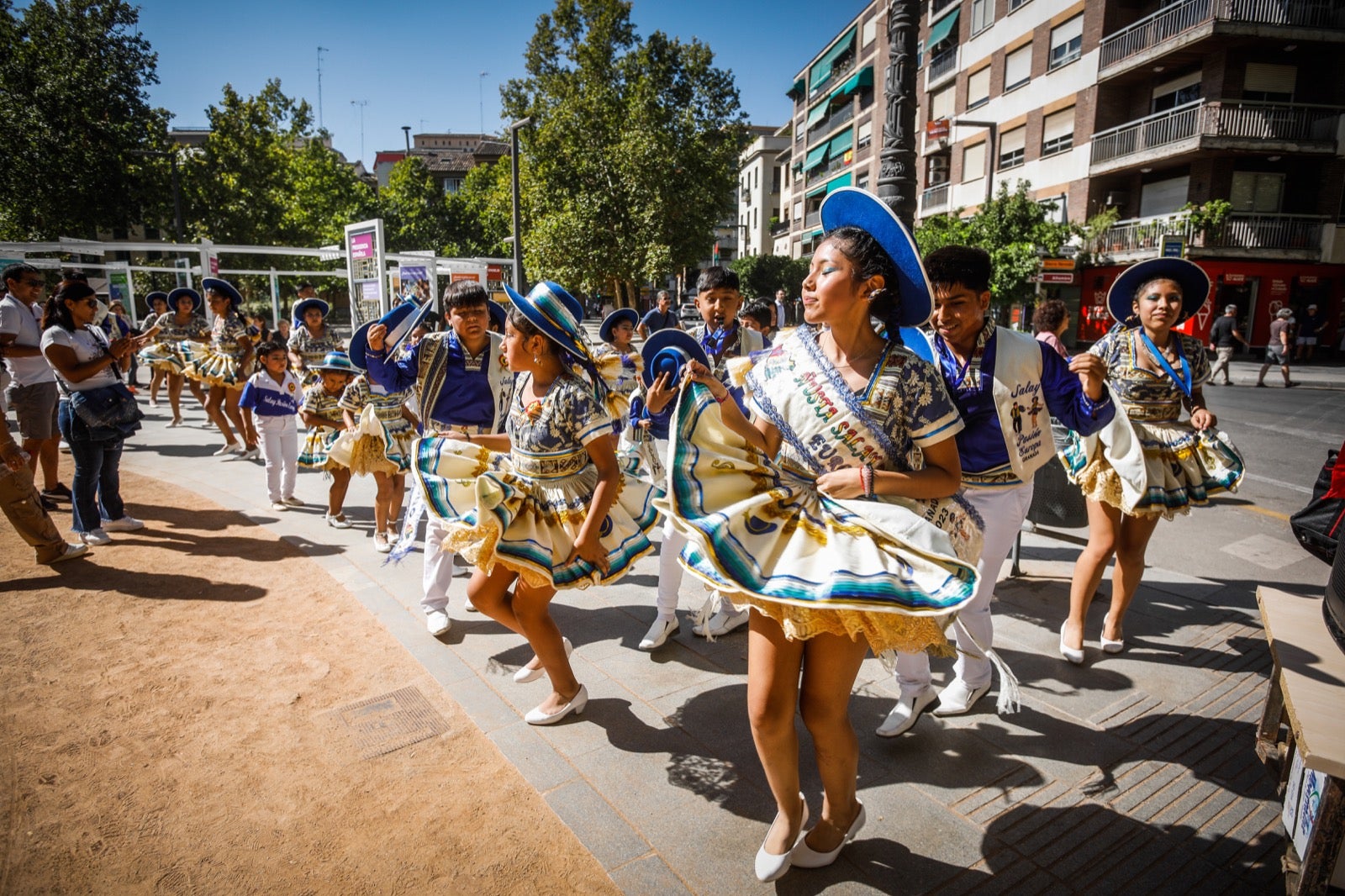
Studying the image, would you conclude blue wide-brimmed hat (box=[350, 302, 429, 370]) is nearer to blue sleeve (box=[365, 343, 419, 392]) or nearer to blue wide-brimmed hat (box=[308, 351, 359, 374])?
blue sleeve (box=[365, 343, 419, 392])

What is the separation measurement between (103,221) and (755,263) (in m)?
34.5

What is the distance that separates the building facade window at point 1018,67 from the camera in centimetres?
2855

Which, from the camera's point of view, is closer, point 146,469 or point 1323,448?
point 146,469

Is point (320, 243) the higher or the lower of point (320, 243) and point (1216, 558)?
the higher

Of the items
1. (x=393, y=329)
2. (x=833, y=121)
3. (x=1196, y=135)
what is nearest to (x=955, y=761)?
(x=393, y=329)

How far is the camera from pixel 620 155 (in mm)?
24609

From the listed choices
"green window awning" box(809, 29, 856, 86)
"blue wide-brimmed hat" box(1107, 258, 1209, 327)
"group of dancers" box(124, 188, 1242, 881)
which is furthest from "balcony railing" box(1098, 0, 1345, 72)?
"group of dancers" box(124, 188, 1242, 881)

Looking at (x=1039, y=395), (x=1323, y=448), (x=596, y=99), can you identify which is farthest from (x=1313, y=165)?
(x=1039, y=395)

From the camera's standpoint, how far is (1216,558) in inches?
224

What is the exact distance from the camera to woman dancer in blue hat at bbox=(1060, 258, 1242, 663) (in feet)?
12.8

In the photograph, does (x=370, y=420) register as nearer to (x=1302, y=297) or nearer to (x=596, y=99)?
(x=596, y=99)

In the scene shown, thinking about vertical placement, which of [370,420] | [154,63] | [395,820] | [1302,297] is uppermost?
[154,63]

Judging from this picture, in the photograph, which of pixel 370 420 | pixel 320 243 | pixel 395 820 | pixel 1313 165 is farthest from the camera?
pixel 320 243

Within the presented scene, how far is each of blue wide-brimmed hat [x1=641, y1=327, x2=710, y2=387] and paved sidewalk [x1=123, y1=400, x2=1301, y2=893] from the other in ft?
5.45
